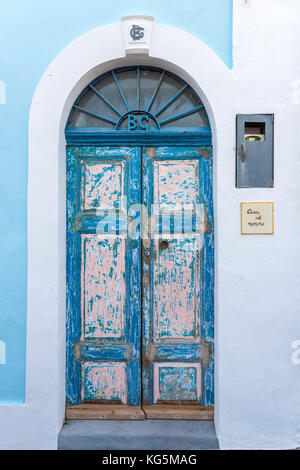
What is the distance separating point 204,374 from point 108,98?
8.82 ft

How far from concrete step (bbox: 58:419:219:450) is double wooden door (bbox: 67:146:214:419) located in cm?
22

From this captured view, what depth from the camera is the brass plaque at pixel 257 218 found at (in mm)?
2717

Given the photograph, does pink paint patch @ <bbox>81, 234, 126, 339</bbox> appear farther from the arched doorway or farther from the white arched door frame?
the white arched door frame

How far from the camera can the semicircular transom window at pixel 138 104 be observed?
296cm

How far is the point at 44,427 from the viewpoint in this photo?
2.72 metres

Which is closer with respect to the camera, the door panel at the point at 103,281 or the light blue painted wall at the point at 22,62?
the light blue painted wall at the point at 22,62

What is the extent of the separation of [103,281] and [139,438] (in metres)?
1.35

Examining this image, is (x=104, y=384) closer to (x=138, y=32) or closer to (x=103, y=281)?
(x=103, y=281)

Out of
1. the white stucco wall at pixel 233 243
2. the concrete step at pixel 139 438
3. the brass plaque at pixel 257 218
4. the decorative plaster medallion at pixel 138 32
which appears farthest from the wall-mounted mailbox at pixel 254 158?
the concrete step at pixel 139 438

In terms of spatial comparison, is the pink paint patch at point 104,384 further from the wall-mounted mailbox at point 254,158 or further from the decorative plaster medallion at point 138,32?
the decorative plaster medallion at point 138,32

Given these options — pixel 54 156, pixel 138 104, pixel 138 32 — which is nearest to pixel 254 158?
pixel 138 104

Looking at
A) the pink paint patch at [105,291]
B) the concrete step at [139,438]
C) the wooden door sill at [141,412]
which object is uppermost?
the pink paint patch at [105,291]

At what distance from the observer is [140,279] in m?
2.96

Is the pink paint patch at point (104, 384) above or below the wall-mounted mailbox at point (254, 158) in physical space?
below
